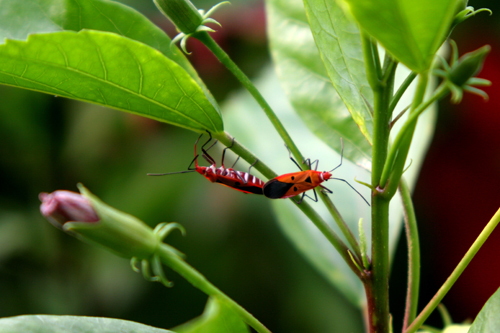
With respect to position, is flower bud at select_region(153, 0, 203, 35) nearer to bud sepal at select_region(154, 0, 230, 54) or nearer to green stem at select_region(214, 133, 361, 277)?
bud sepal at select_region(154, 0, 230, 54)

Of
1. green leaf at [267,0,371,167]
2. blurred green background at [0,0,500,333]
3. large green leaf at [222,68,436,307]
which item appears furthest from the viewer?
blurred green background at [0,0,500,333]

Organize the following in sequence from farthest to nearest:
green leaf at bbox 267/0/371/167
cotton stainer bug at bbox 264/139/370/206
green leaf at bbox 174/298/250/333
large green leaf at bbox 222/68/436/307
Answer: large green leaf at bbox 222/68/436/307
green leaf at bbox 267/0/371/167
cotton stainer bug at bbox 264/139/370/206
green leaf at bbox 174/298/250/333

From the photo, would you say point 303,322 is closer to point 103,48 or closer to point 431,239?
point 431,239

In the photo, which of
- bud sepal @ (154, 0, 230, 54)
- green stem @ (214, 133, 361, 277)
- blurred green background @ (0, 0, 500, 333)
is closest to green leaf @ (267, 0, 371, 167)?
green stem @ (214, 133, 361, 277)

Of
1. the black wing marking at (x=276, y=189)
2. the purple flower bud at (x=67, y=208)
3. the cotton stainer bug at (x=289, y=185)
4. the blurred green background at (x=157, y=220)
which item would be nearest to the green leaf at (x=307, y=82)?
the cotton stainer bug at (x=289, y=185)

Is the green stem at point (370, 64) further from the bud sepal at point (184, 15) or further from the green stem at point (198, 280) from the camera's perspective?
the green stem at point (198, 280)

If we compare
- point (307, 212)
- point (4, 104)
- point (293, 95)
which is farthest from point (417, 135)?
point (4, 104)
